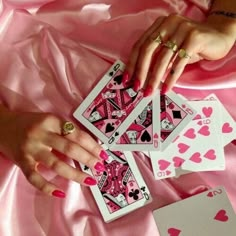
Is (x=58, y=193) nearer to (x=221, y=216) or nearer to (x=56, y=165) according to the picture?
(x=56, y=165)

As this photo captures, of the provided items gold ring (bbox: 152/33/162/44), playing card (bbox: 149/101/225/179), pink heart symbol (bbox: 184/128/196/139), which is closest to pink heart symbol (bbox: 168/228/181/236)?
playing card (bbox: 149/101/225/179)

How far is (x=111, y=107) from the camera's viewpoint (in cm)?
141

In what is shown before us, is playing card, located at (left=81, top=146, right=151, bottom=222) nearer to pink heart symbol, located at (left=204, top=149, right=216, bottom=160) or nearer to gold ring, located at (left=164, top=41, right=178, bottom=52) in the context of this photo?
pink heart symbol, located at (left=204, top=149, right=216, bottom=160)

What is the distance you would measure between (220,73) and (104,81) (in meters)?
0.30

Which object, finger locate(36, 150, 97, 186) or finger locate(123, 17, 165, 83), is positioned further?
finger locate(123, 17, 165, 83)

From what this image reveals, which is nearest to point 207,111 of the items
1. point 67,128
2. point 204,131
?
point 204,131

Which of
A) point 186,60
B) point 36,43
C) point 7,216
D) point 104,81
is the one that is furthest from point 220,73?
point 7,216

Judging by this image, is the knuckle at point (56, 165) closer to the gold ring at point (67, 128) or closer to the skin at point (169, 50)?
the gold ring at point (67, 128)

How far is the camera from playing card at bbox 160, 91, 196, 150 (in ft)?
4.57

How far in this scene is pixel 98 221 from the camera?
133 centimetres

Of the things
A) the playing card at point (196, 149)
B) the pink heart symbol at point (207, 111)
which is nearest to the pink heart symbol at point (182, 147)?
the playing card at point (196, 149)

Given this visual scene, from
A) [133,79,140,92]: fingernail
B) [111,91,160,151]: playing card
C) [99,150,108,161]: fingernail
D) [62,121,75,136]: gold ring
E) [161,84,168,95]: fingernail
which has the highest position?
[133,79,140,92]: fingernail

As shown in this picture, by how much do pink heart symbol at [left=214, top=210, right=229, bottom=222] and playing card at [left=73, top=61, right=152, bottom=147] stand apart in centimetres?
30

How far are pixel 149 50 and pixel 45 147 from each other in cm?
34
